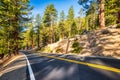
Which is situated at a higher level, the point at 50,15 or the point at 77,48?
the point at 50,15

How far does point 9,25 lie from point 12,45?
3.47 metres

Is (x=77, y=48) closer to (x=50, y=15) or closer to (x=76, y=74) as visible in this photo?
(x=76, y=74)

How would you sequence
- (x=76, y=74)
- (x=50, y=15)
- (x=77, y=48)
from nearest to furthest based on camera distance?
1. (x=76, y=74)
2. (x=77, y=48)
3. (x=50, y=15)

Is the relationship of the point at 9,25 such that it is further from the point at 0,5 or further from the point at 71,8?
Answer: the point at 71,8

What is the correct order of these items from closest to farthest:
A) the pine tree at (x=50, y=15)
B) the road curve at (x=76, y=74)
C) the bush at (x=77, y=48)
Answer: the road curve at (x=76, y=74), the bush at (x=77, y=48), the pine tree at (x=50, y=15)

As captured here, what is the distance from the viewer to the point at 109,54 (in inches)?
708

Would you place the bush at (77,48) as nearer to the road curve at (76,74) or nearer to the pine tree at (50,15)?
the road curve at (76,74)

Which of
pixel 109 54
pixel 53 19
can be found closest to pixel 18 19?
pixel 109 54

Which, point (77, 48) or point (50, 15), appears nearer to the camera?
point (77, 48)

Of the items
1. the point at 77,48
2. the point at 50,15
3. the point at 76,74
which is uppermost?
the point at 50,15

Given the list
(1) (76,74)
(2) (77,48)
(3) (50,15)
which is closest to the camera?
(1) (76,74)

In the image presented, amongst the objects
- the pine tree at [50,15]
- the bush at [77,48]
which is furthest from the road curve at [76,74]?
the pine tree at [50,15]

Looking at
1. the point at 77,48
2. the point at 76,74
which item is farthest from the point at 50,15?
the point at 76,74

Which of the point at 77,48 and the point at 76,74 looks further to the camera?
the point at 77,48
